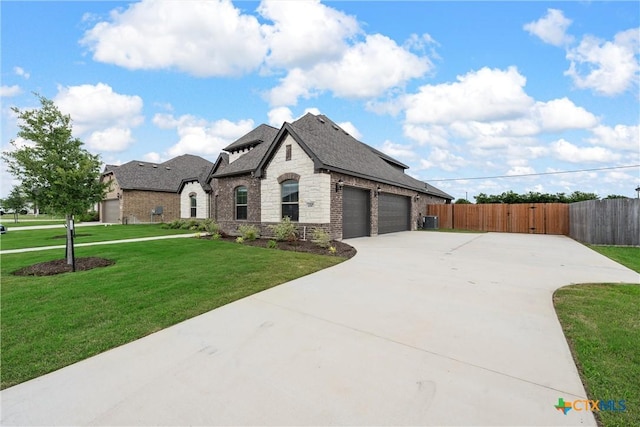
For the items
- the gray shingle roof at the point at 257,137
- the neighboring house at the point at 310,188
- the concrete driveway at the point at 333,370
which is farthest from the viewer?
the gray shingle roof at the point at 257,137

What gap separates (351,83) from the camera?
53.5ft

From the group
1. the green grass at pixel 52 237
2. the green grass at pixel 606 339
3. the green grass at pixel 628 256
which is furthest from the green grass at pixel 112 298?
the green grass at pixel 628 256

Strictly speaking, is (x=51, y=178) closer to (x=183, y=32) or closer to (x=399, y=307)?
(x=183, y=32)

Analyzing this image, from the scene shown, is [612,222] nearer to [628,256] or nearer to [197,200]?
[628,256]

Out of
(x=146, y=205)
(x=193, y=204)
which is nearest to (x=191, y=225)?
(x=193, y=204)

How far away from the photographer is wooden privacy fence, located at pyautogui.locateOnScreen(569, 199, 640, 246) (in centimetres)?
1185

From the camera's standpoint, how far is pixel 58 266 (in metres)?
7.45

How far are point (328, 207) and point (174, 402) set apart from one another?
10.1 metres

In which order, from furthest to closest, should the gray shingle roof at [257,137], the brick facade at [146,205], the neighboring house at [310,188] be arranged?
the brick facade at [146,205]
the gray shingle roof at [257,137]
the neighboring house at [310,188]

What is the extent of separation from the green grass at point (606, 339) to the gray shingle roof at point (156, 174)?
2372 cm

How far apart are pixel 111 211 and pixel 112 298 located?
3073cm

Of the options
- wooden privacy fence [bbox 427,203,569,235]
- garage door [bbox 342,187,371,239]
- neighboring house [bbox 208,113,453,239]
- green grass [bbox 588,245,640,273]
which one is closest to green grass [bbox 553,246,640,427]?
green grass [bbox 588,245,640,273]

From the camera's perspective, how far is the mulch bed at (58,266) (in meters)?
6.88

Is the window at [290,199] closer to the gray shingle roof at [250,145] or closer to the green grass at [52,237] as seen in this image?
the gray shingle roof at [250,145]
